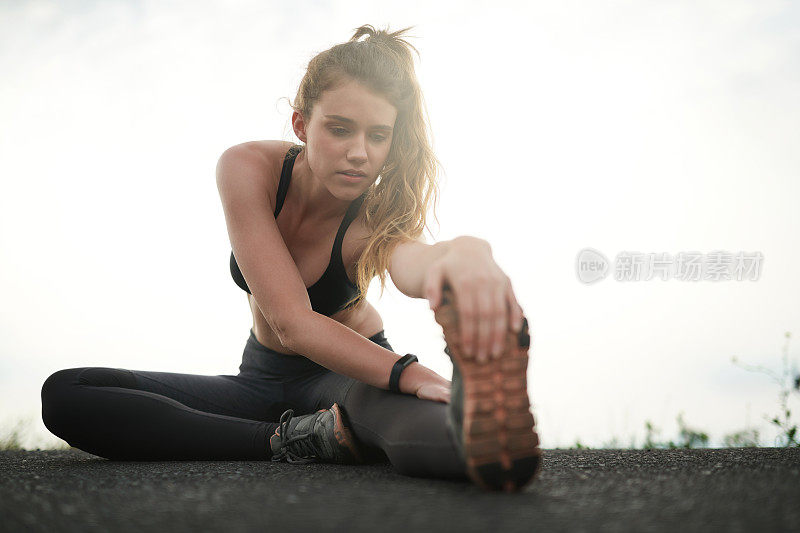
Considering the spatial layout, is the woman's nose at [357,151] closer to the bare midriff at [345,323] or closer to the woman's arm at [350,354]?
the woman's arm at [350,354]

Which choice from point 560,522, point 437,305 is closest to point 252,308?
point 437,305

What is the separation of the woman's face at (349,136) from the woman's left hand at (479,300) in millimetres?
696

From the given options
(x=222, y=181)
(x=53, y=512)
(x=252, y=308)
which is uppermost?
(x=222, y=181)

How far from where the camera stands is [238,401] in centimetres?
210

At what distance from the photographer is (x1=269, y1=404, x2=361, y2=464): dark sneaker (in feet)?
5.39

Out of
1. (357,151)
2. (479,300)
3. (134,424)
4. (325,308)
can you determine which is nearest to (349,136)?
(357,151)

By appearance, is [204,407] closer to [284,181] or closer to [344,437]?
[344,437]

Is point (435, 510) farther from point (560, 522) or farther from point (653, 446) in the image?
point (653, 446)

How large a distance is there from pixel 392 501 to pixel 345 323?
1130 millimetres

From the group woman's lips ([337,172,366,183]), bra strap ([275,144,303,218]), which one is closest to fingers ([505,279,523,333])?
woman's lips ([337,172,366,183])

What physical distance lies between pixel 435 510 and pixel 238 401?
129 centimetres

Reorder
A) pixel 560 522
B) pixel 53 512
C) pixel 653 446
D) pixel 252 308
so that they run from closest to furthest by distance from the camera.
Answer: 1. pixel 560 522
2. pixel 53 512
3. pixel 252 308
4. pixel 653 446

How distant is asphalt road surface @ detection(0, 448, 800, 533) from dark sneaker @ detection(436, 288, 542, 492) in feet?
0.18

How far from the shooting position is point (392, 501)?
1042 mm
